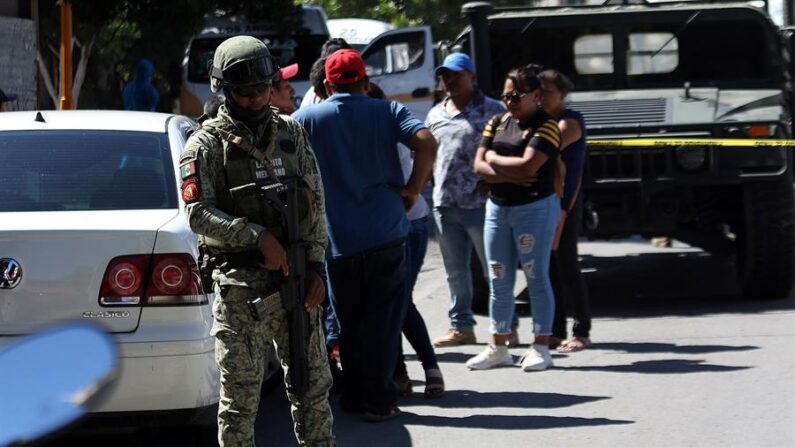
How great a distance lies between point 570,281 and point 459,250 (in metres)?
0.72

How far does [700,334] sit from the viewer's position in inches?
333

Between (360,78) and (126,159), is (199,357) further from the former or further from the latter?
(360,78)

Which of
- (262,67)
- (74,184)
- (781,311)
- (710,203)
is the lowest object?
(781,311)

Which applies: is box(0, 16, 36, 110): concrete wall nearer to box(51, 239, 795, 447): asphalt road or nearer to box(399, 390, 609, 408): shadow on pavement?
box(51, 239, 795, 447): asphalt road

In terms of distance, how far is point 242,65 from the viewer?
14.2 feet

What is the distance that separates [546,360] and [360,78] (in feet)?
7.33

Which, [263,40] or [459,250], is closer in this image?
[459,250]


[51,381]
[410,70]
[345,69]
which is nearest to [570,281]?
[345,69]

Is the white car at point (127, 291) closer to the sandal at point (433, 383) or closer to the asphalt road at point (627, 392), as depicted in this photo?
the asphalt road at point (627, 392)

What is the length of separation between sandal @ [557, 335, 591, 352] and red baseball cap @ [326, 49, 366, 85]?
276 cm

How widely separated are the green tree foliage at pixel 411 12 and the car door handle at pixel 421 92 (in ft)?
40.8

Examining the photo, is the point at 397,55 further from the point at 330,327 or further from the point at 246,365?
the point at 246,365

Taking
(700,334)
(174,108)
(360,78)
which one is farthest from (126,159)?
(174,108)

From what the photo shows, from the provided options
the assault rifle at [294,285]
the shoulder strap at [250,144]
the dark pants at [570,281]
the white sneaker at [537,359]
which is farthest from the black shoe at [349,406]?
the shoulder strap at [250,144]
